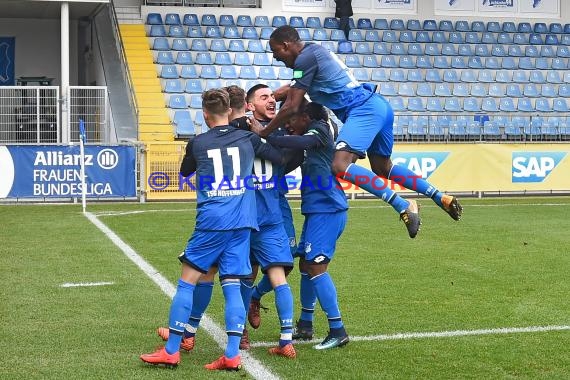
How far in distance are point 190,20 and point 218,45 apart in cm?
124

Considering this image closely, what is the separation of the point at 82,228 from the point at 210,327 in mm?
7196

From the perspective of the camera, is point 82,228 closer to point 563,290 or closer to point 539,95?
point 563,290

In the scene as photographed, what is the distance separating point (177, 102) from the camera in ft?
76.2

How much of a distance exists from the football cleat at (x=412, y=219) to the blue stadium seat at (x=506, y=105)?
19897 mm

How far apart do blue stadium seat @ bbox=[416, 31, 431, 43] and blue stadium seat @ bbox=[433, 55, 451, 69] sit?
76 cm

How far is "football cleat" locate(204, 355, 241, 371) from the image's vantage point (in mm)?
5605

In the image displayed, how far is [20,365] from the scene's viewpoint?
570 centimetres

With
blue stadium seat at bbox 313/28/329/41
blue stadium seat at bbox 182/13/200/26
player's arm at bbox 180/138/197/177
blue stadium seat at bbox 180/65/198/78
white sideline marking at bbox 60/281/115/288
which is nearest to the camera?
player's arm at bbox 180/138/197/177

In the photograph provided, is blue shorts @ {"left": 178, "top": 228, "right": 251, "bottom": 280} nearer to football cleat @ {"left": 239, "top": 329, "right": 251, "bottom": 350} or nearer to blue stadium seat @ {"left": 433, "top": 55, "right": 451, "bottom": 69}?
football cleat @ {"left": 239, "top": 329, "right": 251, "bottom": 350}

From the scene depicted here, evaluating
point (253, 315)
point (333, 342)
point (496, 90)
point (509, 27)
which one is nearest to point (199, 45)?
point (496, 90)

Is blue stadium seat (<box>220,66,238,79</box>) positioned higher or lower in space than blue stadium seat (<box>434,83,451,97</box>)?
higher

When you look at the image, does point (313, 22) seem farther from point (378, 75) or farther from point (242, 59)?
point (242, 59)

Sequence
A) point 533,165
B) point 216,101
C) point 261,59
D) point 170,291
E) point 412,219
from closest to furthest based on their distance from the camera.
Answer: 1. point 216,101
2. point 412,219
3. point 170,291
4. point 533,165
5. point 261,59

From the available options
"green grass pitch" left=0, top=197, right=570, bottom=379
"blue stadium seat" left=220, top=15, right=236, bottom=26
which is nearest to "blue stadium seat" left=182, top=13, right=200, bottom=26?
"blue stadium seat" left=220, top=15, right=236, bottom=26
